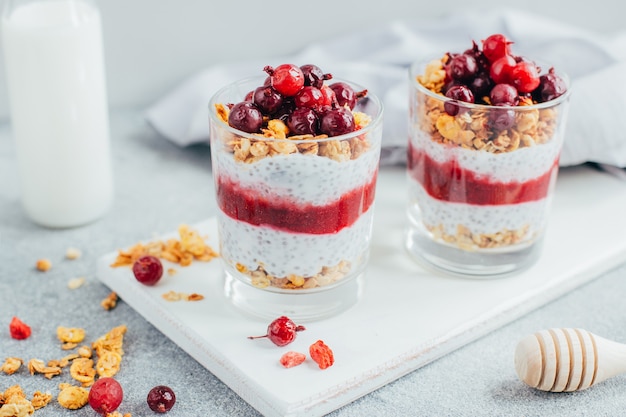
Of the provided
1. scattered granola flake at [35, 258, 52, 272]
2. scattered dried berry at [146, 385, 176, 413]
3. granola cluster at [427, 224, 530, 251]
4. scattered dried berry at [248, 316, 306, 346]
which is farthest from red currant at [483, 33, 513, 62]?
scattered granola flake at [35, 258, 52, 272]

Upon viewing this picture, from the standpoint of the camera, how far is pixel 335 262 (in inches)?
44.4

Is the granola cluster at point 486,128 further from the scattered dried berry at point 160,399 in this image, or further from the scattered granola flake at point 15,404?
the scattered granola flake at point 15,404

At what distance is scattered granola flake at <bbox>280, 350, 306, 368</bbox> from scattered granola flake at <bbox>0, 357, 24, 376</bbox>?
1.11 ft

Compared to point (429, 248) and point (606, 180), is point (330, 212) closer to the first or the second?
point (429, 248)

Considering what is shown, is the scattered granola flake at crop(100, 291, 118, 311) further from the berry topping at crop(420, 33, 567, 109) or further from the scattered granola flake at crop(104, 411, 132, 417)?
the berry topping at crop(420, 33, 567, 109)

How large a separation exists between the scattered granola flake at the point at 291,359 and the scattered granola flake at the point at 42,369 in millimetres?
288

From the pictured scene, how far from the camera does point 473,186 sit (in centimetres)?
121

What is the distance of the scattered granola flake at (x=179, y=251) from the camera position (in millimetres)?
1295

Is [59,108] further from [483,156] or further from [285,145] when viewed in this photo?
[483,156]

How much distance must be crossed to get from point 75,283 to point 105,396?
0.32m

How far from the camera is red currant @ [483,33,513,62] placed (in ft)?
3.91

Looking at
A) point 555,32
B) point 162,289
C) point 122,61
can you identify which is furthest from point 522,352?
point 122,61

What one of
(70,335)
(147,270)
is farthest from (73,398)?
(147,270)

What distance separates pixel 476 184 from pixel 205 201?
1.82 ft
